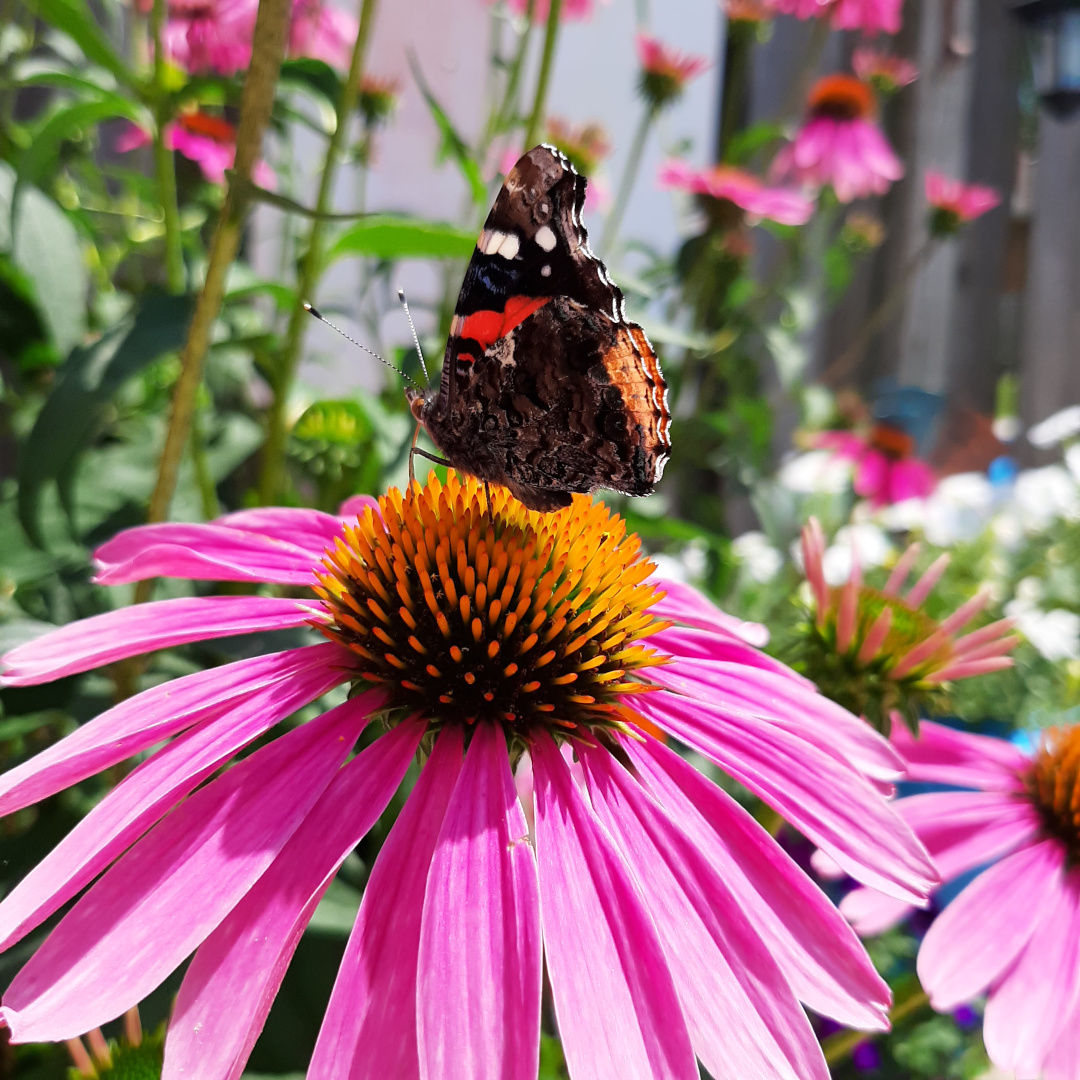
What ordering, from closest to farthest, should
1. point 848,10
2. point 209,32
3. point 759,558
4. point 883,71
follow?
point 209,32, point 848,10, point 759,558, point 883,71

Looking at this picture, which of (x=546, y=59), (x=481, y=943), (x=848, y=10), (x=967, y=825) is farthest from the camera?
(x=848, y=10)

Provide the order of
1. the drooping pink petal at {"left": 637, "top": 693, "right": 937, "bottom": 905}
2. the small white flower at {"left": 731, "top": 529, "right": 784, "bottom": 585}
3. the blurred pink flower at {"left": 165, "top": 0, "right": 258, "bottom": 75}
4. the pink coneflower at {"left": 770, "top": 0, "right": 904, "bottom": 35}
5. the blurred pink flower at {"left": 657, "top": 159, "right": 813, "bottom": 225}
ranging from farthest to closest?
the small white flower at {"left": 731, "top": 529, "right": 784, "bottom": 585}, the pink coneflower at {"left": 770, "top": 0, "right": 904, "bottom": 35}, the blurred pink flower at {"left": 657, "top": 159, "right": 813, "bottom": 225}, the blurred pink flower at {"left": 165, "top": 0, "right": 258, "bottom": 75}, the drooping pink petal at {"left": 637, "top": 693, "right": 937, "bottom": 905}

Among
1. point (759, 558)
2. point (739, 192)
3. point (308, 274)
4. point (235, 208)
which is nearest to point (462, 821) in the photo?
point (235, 208)

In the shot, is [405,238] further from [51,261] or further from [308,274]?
[51,261]

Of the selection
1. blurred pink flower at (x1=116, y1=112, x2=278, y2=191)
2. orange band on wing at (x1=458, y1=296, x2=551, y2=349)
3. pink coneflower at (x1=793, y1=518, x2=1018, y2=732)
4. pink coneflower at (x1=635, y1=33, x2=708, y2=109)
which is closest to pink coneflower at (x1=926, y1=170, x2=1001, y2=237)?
pink coneflower at (x1=635, y1=33, x2=708, y2=109)

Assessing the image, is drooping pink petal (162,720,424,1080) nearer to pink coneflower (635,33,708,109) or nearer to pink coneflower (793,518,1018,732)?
pink coneflower (793,518,1018,732)
